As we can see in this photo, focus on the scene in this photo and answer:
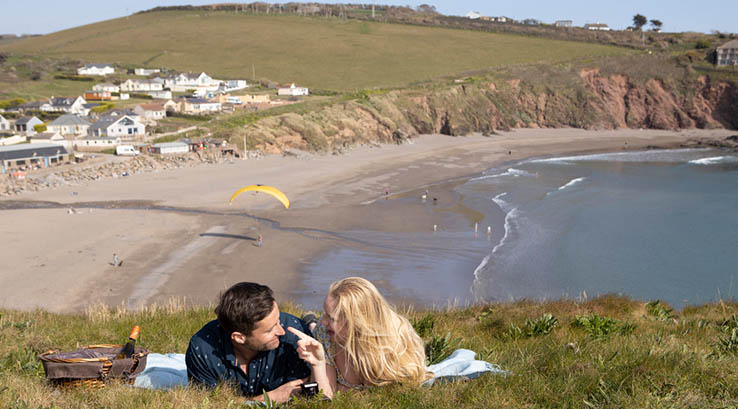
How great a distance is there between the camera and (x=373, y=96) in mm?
59719

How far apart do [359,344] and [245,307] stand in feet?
2.38

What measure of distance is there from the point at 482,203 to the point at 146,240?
17226 mm

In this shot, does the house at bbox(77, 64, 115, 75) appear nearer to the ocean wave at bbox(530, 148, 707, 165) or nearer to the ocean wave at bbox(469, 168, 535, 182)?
the ocean wave at bbox(530, 148, 707, 165)

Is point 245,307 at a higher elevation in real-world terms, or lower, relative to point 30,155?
higher

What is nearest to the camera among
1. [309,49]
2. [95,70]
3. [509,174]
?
[509,174]

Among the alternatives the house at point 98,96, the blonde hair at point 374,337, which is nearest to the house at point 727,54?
the house at point 98,96

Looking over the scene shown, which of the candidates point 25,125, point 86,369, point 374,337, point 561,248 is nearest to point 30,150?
point 25,125

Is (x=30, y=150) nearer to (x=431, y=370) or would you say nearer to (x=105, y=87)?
(x=105, y=87)

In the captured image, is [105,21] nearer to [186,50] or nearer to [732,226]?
[186,50]

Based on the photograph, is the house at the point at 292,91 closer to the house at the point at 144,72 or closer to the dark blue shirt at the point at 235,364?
the house at the point at 144,72

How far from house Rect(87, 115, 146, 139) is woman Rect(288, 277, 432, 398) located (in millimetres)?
45562

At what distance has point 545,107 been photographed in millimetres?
68250

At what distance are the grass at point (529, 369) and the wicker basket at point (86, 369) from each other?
11cm

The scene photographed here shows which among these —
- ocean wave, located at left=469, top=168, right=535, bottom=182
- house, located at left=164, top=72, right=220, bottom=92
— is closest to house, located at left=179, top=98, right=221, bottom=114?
house, located at left=164, top=72, right=220, bottom=92
